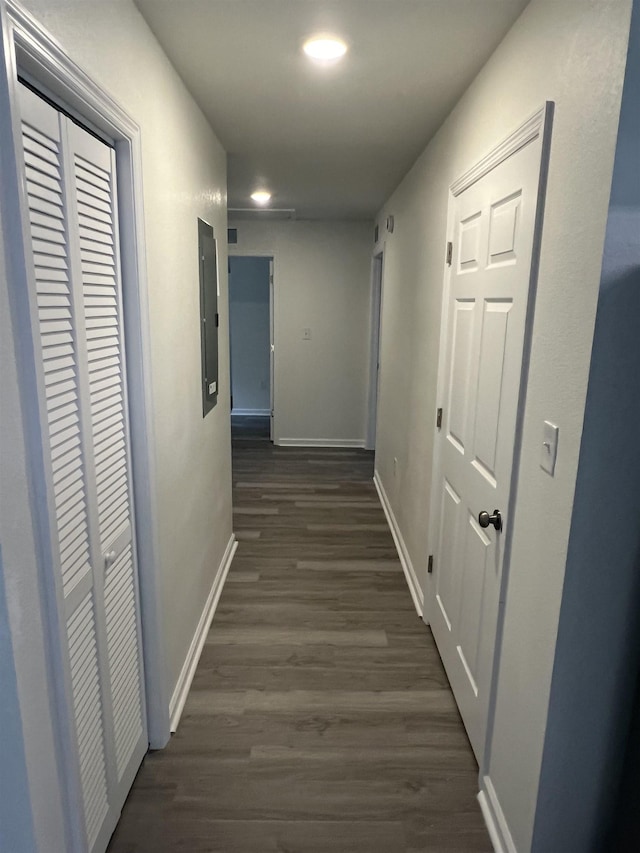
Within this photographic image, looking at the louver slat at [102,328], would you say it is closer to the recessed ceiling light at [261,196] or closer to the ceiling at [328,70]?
the ceiling at [328,70]

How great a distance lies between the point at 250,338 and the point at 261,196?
3060 mm

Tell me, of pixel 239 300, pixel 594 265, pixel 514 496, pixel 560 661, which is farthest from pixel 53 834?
pixel 239 300

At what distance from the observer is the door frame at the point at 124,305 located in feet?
3.00

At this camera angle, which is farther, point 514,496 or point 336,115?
point 336,115

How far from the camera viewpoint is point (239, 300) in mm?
7020

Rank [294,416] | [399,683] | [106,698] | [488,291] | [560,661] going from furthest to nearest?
[294,416]
[399,683]
[488,291]
[106,698]
[560,661]

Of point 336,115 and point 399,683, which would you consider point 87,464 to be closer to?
point 399,683

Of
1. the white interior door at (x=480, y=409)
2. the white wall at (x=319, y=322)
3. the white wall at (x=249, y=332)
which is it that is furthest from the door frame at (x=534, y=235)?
the white wall at (x=249, y=332)

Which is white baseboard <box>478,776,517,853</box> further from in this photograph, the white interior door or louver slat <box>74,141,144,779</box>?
louver slat <box>74,141,144,779</box>

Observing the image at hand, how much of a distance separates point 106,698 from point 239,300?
609cm

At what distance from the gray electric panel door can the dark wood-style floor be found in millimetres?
1139

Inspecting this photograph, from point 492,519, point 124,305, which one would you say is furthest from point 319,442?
point 124,305

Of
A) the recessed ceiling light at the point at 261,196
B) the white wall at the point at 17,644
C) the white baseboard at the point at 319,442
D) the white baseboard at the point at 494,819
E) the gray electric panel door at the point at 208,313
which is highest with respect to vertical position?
the recessed ceiling light at the point at 261,196

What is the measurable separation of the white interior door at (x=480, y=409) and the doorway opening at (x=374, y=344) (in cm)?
292
